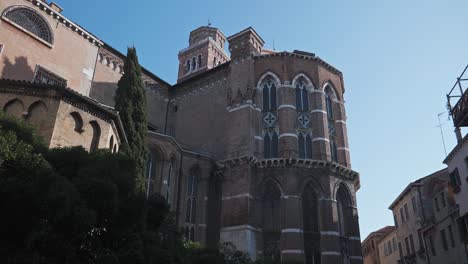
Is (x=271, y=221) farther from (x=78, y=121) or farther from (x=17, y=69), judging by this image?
(x=17, y=69)

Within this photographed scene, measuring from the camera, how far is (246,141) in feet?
88.3

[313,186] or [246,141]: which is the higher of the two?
[246,141]

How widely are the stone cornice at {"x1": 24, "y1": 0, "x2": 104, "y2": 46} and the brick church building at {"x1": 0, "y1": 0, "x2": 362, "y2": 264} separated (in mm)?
61

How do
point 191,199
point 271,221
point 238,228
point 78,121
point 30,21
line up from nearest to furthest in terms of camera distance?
1. point 78,121
2. point 238,228
3. point 30,21
4. point 271,221
5. point 191,199

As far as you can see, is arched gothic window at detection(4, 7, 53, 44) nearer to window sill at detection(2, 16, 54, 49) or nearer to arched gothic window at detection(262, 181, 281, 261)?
window sill at detection(2, 16, 54, 49)

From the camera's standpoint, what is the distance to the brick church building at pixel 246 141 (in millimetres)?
24484

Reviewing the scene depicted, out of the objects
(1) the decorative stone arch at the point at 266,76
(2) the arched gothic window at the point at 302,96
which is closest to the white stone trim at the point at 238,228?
(2) the arched gothic window at the point at 302,96

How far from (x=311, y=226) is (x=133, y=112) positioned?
12292mm

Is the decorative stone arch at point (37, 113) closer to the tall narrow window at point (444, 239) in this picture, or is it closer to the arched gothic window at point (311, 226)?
the arched gothic window at point (311, 226)

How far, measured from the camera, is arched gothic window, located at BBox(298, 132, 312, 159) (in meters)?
27.2

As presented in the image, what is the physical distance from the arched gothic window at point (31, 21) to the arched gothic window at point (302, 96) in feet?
52.4

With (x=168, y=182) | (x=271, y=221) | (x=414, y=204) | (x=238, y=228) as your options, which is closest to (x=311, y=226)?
(x=271, y=221)

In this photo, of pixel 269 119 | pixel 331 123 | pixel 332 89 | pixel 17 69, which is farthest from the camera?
pixel 332 89

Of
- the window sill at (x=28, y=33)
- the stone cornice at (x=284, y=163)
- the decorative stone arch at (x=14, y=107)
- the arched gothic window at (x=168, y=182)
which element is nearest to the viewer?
the decorative stone arch at (x=14, y=107)
